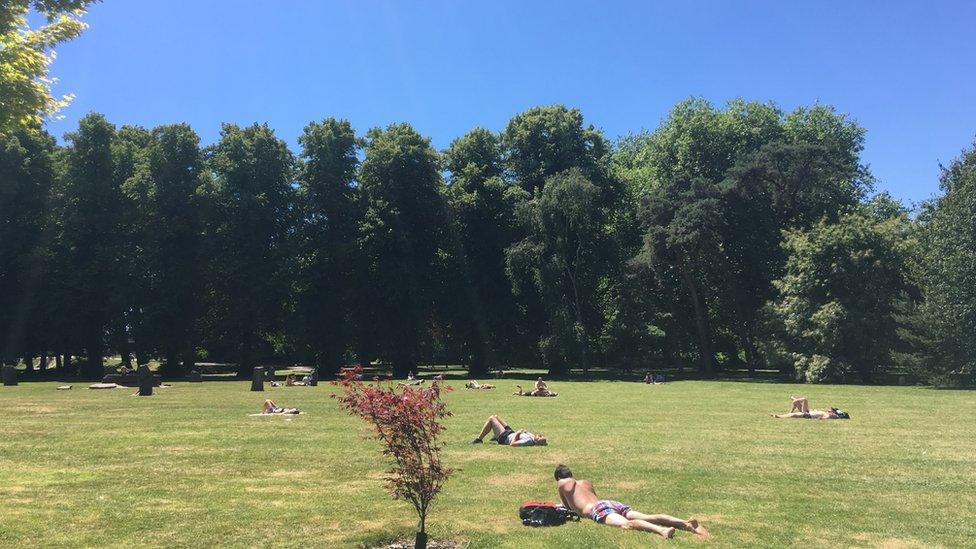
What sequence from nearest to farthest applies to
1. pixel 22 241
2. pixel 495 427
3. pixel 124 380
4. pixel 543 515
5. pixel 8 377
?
pixel 543 515 → pixel 495 427 → pixel 124 380 → pixel 8 377 → pixel 22 241

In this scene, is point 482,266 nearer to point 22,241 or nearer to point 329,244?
point 329,244

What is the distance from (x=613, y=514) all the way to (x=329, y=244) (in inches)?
1704

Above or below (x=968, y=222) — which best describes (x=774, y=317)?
below

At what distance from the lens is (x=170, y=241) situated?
4756 centimetres

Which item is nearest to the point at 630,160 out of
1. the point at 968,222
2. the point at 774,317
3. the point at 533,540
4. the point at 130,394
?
the point at 774,317

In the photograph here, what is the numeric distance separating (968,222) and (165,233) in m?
50.7

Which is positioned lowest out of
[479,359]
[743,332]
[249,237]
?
[479,359]

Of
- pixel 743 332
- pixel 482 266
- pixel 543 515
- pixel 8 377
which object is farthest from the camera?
pixel 482 266

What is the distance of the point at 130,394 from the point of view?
27.4 m

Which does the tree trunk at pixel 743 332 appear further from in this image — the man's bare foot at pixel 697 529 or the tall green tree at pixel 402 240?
the man's bare foot at pixel 697 529

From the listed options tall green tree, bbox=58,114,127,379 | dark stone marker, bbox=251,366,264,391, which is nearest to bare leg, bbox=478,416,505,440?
dark stone marker, bbox=251,366,264,391

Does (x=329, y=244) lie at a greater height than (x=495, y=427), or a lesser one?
greater

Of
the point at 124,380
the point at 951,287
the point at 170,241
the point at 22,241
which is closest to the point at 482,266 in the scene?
the point at 170,241

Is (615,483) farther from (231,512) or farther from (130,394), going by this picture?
(130,394)
